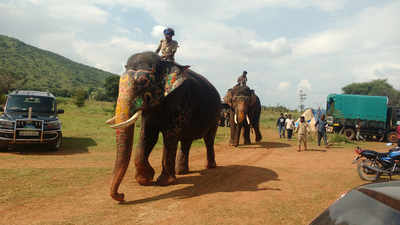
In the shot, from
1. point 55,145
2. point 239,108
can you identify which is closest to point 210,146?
point 239,108

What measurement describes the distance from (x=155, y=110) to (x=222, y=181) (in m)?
2.58

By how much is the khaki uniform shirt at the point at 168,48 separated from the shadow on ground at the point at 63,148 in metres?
6.05

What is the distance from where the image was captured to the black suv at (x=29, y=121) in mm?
10188

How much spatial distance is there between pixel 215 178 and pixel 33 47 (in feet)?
345

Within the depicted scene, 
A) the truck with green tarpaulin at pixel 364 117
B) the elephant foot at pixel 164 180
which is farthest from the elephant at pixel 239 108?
the truck with green tarpaulin at pixel 364 117

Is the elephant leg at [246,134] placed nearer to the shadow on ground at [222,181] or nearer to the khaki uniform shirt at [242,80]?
the khaki uniform shirt at [242,80]

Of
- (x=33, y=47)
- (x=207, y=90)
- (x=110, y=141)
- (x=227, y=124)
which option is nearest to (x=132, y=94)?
(x=207, y=90)

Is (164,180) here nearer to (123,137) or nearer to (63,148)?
(123,137)

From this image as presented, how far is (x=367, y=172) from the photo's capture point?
332 inches

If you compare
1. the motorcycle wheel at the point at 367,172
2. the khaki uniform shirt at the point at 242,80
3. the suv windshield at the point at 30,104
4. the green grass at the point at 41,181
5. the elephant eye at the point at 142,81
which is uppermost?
the khaki uniform shirt at the point at 242,80

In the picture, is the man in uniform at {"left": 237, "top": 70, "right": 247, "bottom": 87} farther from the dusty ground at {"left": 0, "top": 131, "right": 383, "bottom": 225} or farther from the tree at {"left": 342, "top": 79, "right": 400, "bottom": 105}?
the tree at {"left": 342, "top": 79, "right": 400, "bottom": 105}

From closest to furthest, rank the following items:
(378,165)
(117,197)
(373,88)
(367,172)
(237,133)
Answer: (117,197)
(367,172)
(378,165)
(237,133)
(373,88)

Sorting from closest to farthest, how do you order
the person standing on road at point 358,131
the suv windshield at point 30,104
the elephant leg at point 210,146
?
the elephant leg at point 210,146
the suv windshield at point 30,104
the person standing on road at point 358,131

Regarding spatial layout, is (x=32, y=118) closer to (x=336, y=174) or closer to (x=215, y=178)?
(x=215, y=178)
